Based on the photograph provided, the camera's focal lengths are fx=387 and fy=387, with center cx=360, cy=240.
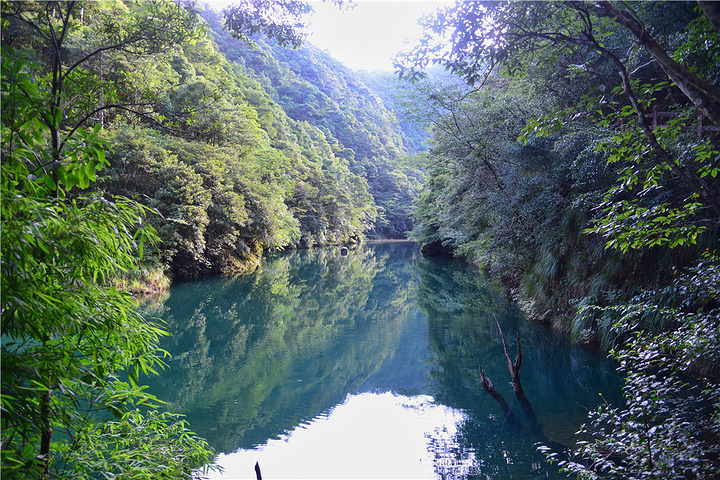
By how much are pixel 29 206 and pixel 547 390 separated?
6312 millimetres

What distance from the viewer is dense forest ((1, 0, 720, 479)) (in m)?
1.51

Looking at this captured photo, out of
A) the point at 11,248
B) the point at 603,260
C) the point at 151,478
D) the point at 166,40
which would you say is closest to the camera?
the point at 11,248

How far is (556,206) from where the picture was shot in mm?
7805

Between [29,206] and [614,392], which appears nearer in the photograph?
[29,206]

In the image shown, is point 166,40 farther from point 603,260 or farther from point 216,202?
point 216,202

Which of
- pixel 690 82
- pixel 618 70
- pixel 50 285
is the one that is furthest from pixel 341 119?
pixel 50 285

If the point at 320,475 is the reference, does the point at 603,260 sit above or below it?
above

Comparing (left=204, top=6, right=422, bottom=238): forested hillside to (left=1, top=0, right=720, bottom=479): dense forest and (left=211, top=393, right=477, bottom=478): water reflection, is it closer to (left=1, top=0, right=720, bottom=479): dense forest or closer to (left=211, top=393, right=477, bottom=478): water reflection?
(left=1, top=0, right=720, bottom=479): dense forest

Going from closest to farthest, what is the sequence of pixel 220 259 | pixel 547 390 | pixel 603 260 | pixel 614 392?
pixel 614 392
pixel 547 390
pixel 603 260
pixel 220 259

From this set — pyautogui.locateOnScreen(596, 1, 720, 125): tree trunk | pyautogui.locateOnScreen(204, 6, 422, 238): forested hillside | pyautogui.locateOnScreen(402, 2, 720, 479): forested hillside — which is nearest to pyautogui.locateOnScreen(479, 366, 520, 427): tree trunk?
pyautogui.locateOnScreen(402, 2, 720, 479): forested hillside

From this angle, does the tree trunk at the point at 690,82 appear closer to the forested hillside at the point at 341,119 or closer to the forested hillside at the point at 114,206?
the forested hillside at the point at 114,206

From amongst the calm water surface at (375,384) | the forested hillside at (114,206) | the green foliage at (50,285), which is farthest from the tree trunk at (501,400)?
the green foliage at (50,285)

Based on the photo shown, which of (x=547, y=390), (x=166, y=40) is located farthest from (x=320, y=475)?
(x=166, y=40)

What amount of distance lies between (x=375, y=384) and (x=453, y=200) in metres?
7.00
